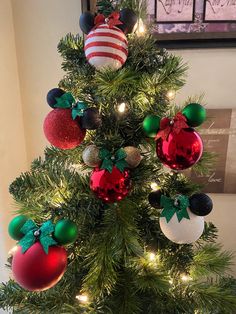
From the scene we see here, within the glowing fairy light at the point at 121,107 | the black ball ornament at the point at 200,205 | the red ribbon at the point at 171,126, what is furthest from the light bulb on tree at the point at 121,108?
the black ball ornament at the point at 200,205

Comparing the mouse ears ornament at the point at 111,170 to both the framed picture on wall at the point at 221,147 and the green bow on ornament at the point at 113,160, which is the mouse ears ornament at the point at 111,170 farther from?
the framed picture on wall at the point at 221,147

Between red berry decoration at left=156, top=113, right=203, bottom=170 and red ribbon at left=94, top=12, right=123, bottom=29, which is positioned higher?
red ribbon at left=94, top=12, right=123, bottom=29

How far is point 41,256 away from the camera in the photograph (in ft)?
1.32

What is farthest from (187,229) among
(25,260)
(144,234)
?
(25,260)

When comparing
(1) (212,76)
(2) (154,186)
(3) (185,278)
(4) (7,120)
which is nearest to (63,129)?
(2) (154,186)

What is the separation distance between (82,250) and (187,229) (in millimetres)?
218

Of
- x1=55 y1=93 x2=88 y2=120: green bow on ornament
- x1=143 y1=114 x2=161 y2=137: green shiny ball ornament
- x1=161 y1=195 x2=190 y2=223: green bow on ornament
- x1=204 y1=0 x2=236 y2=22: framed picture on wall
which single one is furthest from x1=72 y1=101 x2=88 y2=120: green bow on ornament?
x1=204 y1=0 x2=236 y2=22: framed picture on wall

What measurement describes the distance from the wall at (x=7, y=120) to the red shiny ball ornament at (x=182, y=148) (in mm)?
589

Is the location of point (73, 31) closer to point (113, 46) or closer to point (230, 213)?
point (113, 46)

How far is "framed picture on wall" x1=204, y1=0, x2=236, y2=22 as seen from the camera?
0.80m

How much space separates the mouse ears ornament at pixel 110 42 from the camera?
0.45 metres

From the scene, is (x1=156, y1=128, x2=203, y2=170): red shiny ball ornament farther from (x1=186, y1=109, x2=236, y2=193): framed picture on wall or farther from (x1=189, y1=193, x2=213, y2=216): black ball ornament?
(x1=186, y1=109, x2=236, y2=193): framed picture on wall

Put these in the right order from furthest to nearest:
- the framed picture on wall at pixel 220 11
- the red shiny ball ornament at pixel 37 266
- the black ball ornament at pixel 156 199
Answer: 1. the framed picture on wall at pixel 220 11
2. the black ball ornament at pixel 156 199
3. the red shiny ball ornament at pixel 37 266

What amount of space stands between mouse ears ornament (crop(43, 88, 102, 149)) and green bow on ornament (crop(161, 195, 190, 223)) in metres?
0.18
